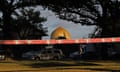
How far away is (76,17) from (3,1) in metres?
10.4

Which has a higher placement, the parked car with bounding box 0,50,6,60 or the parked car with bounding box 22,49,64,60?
the parked car with bounding box 0,50,6,60

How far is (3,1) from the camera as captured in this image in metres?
53.6

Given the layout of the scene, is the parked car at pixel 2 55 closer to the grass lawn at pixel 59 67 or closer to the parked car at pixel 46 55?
the parked car at pixel 46 55

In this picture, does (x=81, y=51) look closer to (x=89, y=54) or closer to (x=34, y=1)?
(x=89, y=54)

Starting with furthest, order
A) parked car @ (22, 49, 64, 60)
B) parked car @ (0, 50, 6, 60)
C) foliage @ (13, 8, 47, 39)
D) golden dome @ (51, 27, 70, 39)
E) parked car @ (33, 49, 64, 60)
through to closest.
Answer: golden dome @ (51, 27, 70, 39) < foliage @ (13, 8, 47, 39) < parked car @ (33, 49, 64, 60) < parked car @ (22, 49, 64, 60) < parked car @ (0, 50, 6, 60)

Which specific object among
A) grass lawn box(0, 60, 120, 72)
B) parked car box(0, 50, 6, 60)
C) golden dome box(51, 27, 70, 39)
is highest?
grass lawn box(0, 60, 120, 72)

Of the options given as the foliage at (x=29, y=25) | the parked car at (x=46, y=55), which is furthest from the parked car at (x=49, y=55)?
the foliage at (x=29, y=25)

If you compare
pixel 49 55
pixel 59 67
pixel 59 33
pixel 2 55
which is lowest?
pixel 59 33

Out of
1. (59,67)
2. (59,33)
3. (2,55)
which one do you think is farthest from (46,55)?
(59,67)

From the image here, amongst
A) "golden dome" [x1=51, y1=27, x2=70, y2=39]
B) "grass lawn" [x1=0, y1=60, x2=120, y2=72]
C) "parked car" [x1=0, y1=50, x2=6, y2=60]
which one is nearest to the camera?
"grass lawn" [x1=0, y1=60, x2=120, y2=72]

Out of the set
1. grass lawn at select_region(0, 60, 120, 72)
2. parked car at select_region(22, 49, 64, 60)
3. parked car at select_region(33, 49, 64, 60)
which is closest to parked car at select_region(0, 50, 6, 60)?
parked car at select_region(22, 49, 64, 60)

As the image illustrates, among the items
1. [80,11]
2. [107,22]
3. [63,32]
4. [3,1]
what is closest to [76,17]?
[80,11]

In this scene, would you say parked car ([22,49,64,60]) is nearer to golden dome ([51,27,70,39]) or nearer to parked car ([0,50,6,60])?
parked car ([0,50,6,60])

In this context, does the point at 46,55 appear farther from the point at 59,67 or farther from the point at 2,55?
the point at 59,67
